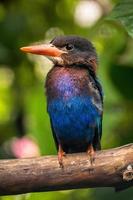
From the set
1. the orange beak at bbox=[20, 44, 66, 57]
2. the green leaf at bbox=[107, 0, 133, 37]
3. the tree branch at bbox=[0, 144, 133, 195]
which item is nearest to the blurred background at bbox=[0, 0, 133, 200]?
the orange beak at bbox=[20, 44, 66, 57]

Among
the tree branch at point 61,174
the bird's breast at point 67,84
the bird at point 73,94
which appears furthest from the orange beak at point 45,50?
the tree branch at point 61,174

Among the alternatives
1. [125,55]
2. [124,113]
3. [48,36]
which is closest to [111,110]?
[124,113]

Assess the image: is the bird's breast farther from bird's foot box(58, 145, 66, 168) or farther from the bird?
bird's foot box(58, 145, 66, 168)

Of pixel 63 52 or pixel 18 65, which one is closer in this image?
pixel 63 52

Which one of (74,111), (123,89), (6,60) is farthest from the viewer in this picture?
(6,60)

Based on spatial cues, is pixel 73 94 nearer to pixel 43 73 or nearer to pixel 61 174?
pixel 61 174

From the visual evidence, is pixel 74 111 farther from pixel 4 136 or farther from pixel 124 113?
pixel 4 136
